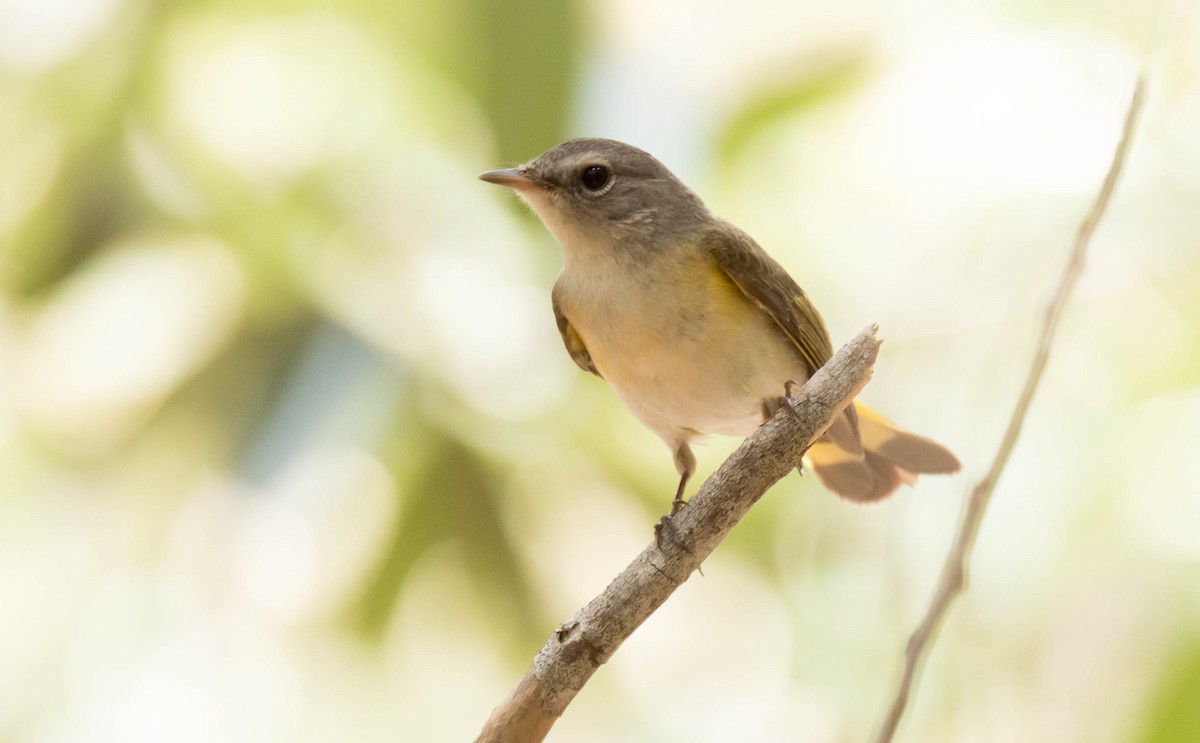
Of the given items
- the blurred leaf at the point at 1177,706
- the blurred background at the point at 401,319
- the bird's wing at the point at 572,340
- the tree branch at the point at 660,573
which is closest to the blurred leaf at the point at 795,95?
the blurred background at the point at 401,319

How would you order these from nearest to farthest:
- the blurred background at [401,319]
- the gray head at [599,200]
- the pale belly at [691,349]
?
the pale belly at [691,349]
the gray head at [599,200]
the blurred background at [401,319]

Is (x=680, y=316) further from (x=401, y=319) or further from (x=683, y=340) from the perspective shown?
(x=401, y=319)

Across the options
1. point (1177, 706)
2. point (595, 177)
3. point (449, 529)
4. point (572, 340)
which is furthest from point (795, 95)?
point (1177, 706)

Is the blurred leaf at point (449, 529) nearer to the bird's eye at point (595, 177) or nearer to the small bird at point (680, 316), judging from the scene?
the small bird at point (680, 316)

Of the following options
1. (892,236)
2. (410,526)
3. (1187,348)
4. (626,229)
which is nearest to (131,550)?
(410,526)

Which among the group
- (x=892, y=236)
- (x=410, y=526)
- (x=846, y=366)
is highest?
(x=892, y=236)

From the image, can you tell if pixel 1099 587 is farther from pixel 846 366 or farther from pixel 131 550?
pixel 131 550
